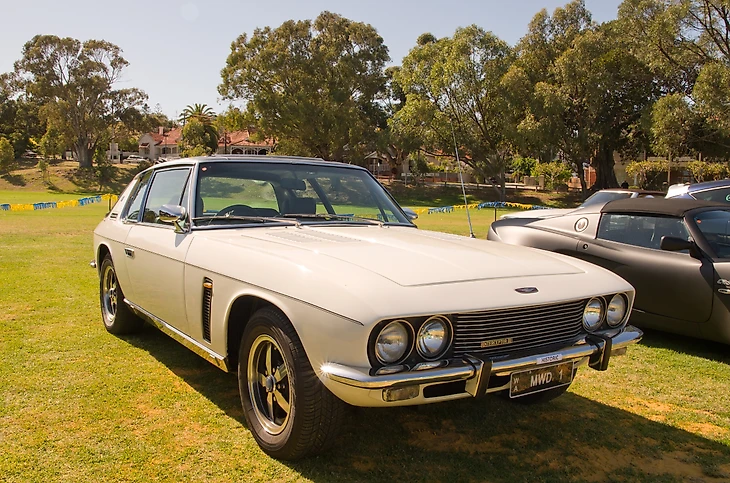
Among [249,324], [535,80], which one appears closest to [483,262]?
[249,324]

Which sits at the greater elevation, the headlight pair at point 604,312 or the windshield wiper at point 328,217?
the windshield wiper at point 328,217

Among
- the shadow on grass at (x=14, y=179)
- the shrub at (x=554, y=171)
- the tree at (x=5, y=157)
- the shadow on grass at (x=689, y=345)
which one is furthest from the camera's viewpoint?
the tree at (x=5, y=157)

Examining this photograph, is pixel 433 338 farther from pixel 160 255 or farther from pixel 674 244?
pixel 674 244

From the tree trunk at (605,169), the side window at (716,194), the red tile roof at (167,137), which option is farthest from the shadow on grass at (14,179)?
the side window at (716,194)

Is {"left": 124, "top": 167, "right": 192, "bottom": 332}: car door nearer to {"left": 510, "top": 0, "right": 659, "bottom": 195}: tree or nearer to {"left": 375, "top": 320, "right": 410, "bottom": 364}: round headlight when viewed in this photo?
{"left": 375, "top": 320, "right": 410, "bottom": 364}: round headlight

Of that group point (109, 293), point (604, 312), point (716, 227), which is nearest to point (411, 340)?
point (604, 312)

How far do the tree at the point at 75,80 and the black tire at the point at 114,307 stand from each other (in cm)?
5373

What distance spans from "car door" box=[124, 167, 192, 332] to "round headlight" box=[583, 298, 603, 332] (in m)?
2.40

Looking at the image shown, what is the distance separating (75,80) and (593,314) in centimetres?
5821

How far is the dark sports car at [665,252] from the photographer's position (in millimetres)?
5156

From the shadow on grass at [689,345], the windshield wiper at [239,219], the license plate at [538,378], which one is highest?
the windshield wiper at [239,219]

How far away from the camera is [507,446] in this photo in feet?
11.4

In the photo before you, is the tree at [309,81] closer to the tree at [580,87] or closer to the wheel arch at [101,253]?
the tree at [580,87]

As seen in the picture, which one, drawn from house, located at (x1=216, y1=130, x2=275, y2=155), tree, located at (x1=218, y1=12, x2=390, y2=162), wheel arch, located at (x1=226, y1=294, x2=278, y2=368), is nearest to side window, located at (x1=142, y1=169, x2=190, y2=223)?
wheel arch, located at (x1=226, y1=294, x2=278, y2=368)
